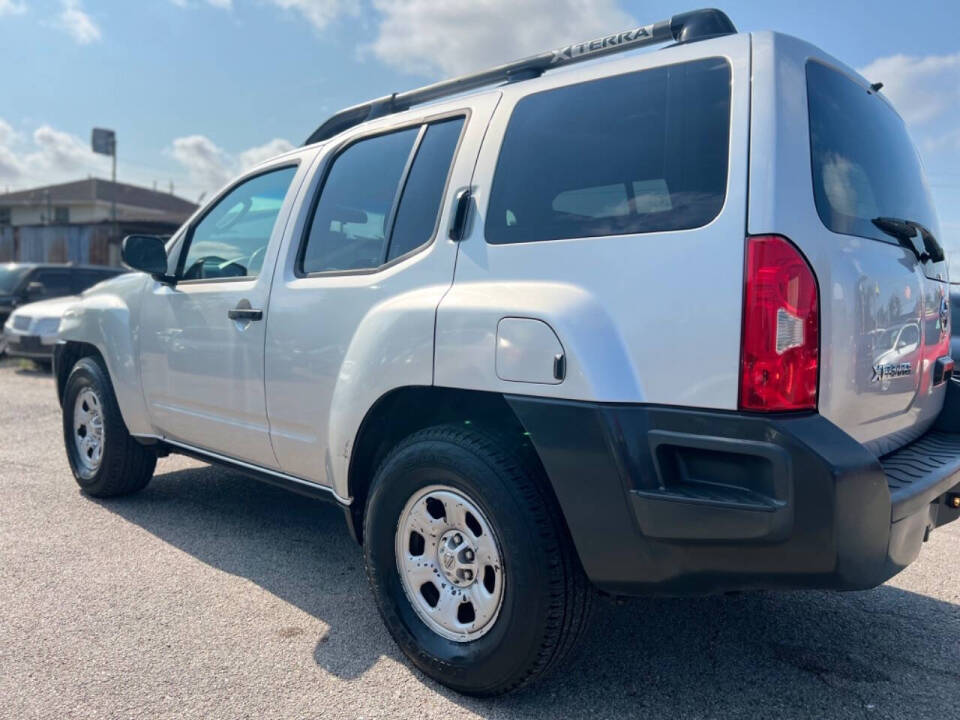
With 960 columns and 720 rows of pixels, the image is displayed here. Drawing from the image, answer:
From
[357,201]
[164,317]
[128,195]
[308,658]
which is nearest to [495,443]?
[308,658]

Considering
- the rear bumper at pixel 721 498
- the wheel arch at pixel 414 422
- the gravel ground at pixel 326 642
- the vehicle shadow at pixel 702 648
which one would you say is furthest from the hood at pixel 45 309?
the rear bumper at pixel 721 498

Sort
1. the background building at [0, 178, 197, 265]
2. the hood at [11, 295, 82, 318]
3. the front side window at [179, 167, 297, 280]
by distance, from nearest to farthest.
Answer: the front side window at [179, 167, 297, 280], the hood at [11, 295, 82, 318], the background building at [0, 178, 197, 265]

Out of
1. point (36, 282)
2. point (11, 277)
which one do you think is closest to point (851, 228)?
point (36, 282)

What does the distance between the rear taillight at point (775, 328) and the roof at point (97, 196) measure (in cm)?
4344

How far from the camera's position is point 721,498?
Answer: 2088 mm

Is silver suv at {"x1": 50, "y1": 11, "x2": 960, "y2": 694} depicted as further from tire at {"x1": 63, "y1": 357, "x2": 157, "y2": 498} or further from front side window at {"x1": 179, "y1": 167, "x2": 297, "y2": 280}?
tire at {"x1": 63, "y1": 357, "x2": 157, "y2": 498}

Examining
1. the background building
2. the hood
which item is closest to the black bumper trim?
the hood

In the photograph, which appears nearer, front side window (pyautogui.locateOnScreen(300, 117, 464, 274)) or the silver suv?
the silver suv

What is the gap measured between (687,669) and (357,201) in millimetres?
2157

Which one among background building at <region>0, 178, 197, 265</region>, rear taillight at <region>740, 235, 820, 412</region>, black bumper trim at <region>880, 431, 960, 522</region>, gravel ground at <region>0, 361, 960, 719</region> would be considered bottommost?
gravel ground at <region>0, 361, 960, 719</region>

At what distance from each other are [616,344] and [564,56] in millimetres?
1282

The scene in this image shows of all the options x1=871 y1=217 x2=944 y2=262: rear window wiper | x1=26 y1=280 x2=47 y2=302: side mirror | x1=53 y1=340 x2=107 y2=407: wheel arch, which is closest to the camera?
x1=871 y1=217 x2=944 y2=262: rear window wiper

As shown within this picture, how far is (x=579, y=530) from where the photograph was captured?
2.31 meters

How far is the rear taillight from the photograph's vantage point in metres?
2.04
